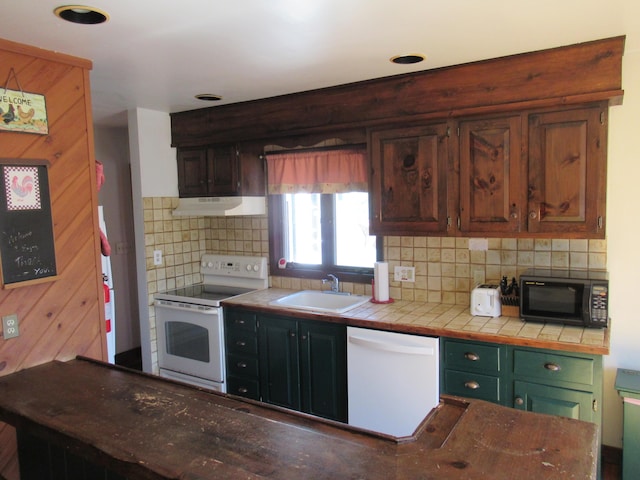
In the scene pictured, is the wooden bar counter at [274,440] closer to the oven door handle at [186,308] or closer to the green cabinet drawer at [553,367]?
the green cabinet drawer at [553,367]

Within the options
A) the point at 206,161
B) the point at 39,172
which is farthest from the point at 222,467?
the point at 206,161

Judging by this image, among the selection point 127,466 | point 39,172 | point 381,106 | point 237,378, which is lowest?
point 237,378

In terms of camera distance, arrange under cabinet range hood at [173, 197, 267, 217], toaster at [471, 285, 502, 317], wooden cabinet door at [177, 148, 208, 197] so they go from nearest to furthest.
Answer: toaster at [471, 285, 502, 317]
under cabinet range hood at [173, 197, 267, 217]
wooden cabinet door at [177, 148, 208, 197]

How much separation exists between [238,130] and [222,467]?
8.94 ft

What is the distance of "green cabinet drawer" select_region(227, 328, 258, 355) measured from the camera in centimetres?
336

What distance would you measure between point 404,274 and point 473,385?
0.98m

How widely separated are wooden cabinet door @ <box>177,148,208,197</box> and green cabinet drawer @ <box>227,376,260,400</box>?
152 centimetres

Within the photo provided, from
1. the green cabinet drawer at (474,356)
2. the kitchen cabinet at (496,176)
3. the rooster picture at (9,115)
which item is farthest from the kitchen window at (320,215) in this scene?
the rooster picture at (9,115)

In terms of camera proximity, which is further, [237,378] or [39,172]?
[237,378]

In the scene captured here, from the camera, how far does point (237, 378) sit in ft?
11.4

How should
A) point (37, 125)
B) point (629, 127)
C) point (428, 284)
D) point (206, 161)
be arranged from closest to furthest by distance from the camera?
point (37, 125), point (629, 127), point (428, 284), point (206, 161)

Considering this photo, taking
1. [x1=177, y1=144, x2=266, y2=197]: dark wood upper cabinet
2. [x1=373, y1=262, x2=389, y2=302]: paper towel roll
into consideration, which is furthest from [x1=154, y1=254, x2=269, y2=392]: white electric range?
[x1=373, y1=262, x2=389, y2=302]: paper towel roll

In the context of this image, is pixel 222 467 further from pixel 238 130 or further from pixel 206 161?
pixel 206 161

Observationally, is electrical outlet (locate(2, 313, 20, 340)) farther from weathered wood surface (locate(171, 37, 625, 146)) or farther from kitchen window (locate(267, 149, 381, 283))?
kitchen window (locate(267, 149, 381, 283))
